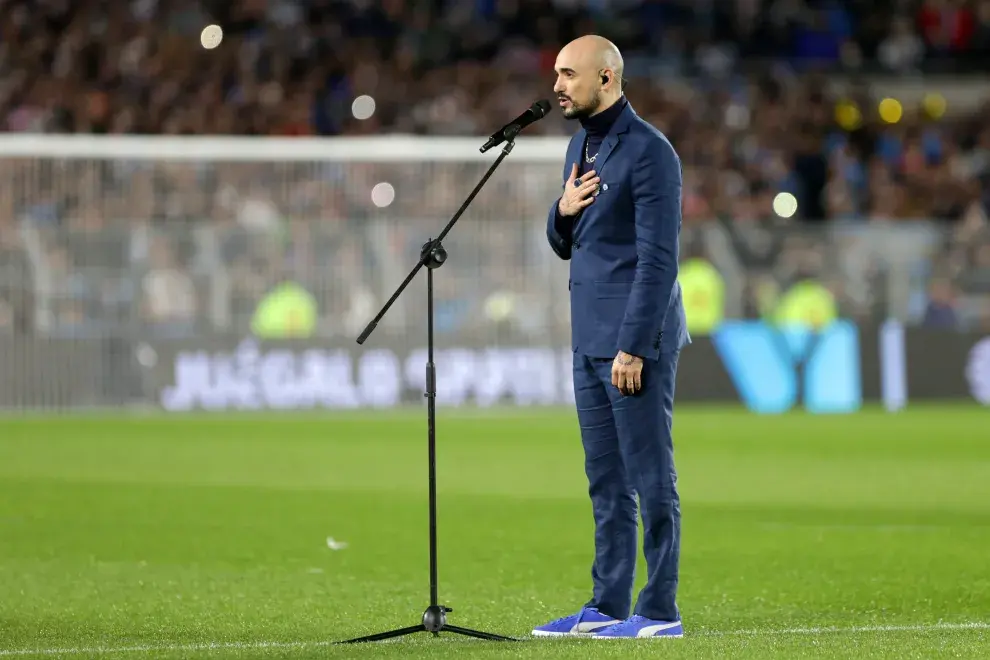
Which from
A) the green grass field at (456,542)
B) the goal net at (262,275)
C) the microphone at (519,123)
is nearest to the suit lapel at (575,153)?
the microphone at (519,123)

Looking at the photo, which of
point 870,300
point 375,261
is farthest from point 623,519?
point 870,300

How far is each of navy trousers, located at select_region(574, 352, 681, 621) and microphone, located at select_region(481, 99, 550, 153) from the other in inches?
37.2

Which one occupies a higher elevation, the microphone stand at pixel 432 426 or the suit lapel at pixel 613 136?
the suit lapel at pixel 613 136

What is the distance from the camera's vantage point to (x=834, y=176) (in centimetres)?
2997

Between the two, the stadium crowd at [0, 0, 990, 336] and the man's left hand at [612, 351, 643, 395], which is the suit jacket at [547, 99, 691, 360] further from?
the stadium crowd at [0, 0, 990, 336]

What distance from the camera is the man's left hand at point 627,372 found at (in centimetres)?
682

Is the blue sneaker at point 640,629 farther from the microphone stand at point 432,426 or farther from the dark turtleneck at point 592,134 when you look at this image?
the dark turtleneck at point 592,134

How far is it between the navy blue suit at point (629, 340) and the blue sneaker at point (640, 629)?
3cm

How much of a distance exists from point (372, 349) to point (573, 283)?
1680 centimetres

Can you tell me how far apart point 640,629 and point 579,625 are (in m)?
0.32

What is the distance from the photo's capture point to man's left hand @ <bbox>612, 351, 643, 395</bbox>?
6820 millimetres

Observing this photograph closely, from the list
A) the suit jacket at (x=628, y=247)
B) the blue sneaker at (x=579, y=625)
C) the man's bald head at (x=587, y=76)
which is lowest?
the blue sneaker at (x=579, y=625)

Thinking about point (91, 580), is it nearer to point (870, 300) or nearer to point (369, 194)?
point (369, 194)

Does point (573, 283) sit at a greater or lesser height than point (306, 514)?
greater
